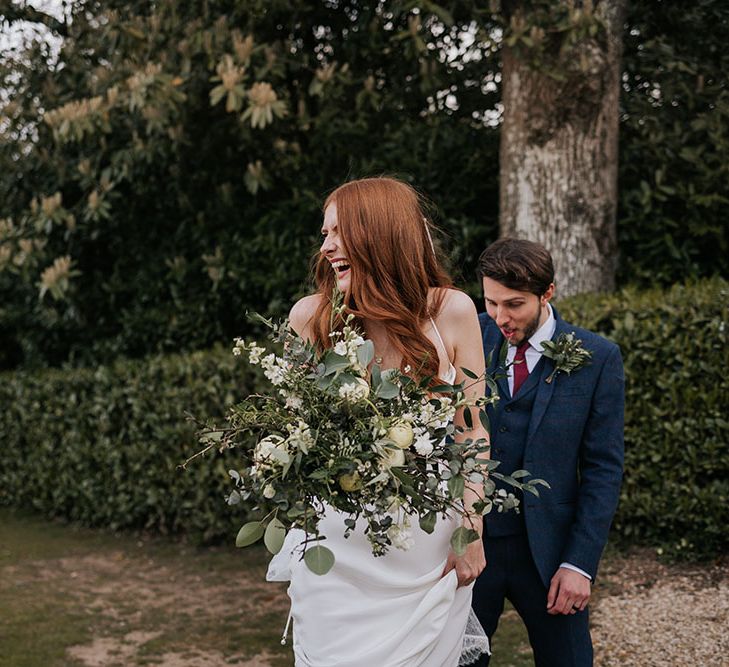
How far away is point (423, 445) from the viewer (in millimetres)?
2264

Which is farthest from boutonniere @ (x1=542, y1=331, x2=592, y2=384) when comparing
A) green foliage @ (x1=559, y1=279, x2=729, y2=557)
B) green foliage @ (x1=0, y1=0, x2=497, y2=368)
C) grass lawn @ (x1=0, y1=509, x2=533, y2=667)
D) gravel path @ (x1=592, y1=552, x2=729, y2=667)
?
green foliage @ (x1=0, y1=0, x2=497, y2=368)

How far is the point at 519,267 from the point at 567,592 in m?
1.04

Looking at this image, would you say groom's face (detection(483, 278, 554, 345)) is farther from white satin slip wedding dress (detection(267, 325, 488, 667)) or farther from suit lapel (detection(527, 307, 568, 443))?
white satin slip wedding dress (detection(267, 325, 488, 667))

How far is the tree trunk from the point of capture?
638 centimetres

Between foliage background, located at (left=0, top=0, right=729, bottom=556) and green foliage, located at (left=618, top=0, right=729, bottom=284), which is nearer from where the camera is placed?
foliage background, located at (left=0, top=0, right=729, bottom=556)

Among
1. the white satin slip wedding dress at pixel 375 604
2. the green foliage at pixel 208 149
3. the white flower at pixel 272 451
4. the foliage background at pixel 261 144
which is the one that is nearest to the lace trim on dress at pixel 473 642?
the white satin slip wedding dress at pixel 375 604

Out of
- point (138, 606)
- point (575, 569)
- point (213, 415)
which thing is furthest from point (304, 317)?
point (213, 415)

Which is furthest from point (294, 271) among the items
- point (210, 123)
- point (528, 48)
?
point (528, 48)

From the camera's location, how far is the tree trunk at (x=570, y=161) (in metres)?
6.38

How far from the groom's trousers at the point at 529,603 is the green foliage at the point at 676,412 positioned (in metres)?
2.88

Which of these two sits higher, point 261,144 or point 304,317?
point 261,144

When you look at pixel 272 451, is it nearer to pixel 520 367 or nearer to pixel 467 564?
pixel 467 564

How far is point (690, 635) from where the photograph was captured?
468 cm

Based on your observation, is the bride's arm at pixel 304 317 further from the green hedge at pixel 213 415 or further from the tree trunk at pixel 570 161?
the tree trunk at pixel 570 161
